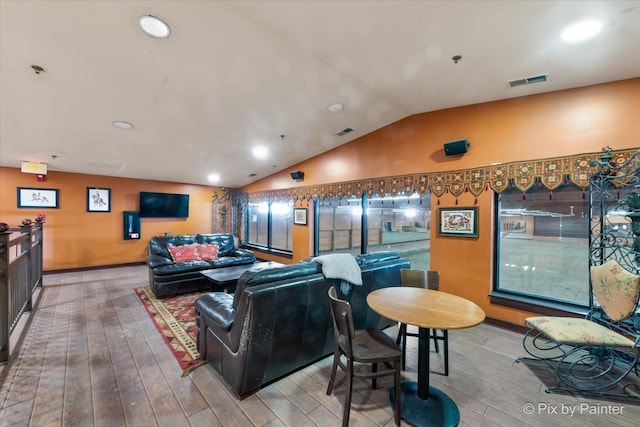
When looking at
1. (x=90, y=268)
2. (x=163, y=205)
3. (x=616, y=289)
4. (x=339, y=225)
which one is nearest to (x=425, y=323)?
(x=616, y=289)

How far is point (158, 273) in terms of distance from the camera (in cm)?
424

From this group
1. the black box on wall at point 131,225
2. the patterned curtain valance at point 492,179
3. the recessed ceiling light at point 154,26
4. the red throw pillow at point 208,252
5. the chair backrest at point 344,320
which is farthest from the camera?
the black box on wall at point 131,225

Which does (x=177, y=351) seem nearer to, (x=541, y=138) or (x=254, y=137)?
(x=254, y=137)

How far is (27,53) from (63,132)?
196 cm

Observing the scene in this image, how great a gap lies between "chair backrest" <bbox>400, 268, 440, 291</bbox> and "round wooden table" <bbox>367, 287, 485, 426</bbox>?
436 mm

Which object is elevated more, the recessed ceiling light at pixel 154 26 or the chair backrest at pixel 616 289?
the recessed ceiling light at pixel 154 26

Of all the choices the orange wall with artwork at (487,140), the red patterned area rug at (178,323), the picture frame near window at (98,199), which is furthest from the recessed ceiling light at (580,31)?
the picture frame near window at (98,199)

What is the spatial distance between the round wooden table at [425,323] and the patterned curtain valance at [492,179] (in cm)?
208

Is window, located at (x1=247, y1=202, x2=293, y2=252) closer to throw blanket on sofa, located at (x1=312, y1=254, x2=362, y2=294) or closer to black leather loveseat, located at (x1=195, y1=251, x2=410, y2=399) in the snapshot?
throw blanket on sofa, located at (x1=312, y1=254, x2=362, y2=294)

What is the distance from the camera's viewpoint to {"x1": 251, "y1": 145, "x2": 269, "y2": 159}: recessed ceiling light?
520cm

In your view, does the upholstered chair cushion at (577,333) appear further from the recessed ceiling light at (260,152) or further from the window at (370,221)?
the recessed ceiling light at (260,152)

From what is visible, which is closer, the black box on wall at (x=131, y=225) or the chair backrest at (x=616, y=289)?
the chair backrest at (x=616, y=289)

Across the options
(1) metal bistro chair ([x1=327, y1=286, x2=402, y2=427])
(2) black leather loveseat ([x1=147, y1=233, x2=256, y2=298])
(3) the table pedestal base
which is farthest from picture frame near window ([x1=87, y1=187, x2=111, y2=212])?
(3) the table pedestal base

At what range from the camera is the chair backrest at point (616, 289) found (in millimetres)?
2215
